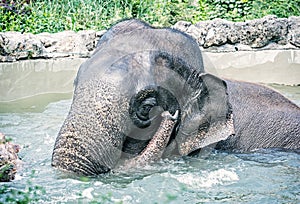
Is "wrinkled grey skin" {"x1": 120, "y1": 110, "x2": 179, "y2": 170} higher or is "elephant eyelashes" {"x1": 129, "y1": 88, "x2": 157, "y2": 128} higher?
"elephant eyelashes" {"x1": 129, "y1": 88, "x2": 157, "y2": 128}

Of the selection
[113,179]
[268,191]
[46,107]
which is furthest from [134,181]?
[46,107]

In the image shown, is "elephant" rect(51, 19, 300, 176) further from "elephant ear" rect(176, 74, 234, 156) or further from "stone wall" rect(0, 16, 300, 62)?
"stone wall" rect(0, 16, 300, 62)

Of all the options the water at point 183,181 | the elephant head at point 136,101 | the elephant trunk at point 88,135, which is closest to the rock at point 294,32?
the water at point 183,181

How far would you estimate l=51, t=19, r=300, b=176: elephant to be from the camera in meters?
4.52

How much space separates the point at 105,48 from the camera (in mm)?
5023

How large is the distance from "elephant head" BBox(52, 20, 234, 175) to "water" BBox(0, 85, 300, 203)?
15cm

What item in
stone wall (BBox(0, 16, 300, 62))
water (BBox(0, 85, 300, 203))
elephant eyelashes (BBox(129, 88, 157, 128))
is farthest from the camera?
stone wall (BBox(0, 16, 300, 62))

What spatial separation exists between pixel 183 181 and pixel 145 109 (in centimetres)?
63

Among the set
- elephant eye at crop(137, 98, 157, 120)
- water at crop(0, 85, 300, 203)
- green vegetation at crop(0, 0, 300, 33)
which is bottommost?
water at crop(0, 85, 300, 203)

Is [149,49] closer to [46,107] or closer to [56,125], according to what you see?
[56,125]

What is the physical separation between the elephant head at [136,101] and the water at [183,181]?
155 millimetres

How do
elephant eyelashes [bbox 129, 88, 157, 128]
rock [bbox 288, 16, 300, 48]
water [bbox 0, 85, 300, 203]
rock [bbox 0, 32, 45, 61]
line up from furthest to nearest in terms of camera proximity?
rock [bbox 288, 16, 300, 48]
rock [bbox 0, 32, 45, 61]
elephant eyelashes [bbox 129, 88, 157, 128]
water [bbox 0, 85, 300, 203]

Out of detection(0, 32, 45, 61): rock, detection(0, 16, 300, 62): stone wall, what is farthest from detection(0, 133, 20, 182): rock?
detection(0, 16, 300, 62): stone wall

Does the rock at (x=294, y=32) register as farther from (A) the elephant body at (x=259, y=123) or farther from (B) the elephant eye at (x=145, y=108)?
(B) the elephant eye at (x=145, y=108)
